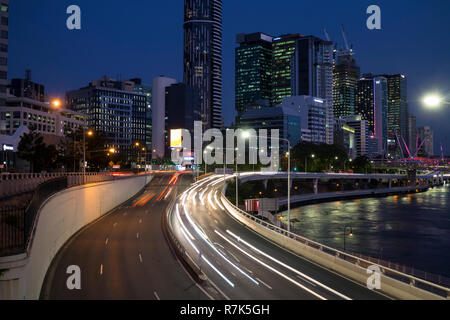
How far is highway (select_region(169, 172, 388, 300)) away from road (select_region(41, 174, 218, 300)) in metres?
1.95

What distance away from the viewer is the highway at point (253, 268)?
808 inches

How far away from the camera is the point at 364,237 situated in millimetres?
67188

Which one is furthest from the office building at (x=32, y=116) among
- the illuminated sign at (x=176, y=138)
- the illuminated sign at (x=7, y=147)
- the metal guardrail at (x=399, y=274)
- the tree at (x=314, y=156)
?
the metal guardrail at (x=399, y=274)

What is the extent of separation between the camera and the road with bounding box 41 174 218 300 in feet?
68.2

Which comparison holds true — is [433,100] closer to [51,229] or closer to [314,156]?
[51,229]

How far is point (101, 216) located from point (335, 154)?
158m

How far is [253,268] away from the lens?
25.8 m

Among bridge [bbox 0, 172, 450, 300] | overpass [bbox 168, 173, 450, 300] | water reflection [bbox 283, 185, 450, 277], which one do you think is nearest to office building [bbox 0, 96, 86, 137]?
water reflection [bbox 283, 185, 450, 277]

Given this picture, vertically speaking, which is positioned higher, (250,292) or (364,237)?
(250,292)

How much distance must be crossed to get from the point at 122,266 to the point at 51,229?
5.98 meters

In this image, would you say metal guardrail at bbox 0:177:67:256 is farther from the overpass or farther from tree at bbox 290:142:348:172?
tree at bbox 290:142:348:172

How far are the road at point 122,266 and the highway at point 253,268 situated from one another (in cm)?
195
